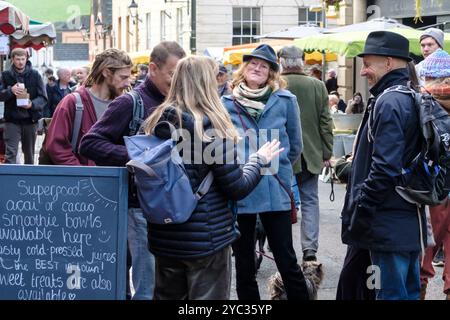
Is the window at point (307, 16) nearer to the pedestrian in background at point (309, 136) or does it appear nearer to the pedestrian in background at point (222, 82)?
the pedestrian in background at point (222, 82)

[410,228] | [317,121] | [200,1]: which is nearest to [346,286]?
[410,228]

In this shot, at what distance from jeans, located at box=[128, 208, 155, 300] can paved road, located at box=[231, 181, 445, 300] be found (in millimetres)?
1773

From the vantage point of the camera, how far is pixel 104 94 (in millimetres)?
6809

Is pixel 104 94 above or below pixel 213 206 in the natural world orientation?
above

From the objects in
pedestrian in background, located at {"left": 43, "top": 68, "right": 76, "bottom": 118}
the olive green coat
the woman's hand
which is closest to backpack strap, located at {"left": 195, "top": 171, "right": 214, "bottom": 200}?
the woman's hand

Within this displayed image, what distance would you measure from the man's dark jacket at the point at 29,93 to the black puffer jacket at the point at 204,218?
27.3 feet

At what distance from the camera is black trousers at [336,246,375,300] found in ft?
20.0

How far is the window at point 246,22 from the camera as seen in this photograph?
42.1 metres

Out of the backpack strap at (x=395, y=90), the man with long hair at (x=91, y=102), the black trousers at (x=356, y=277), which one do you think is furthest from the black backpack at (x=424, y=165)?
the man with long hair at (x=91, y=102)

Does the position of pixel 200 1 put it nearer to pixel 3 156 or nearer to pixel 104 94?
pixel 3 156

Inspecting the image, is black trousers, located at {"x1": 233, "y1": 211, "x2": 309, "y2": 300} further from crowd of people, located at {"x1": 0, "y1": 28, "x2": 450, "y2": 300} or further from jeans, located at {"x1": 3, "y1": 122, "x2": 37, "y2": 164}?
jeans, located at {"x1": 3, "y1": 122, "x2": 37, "y2": 164}

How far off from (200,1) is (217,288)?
3720 centimetres

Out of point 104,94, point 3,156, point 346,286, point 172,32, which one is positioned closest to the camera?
point 346,286

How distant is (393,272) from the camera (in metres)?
5.81
